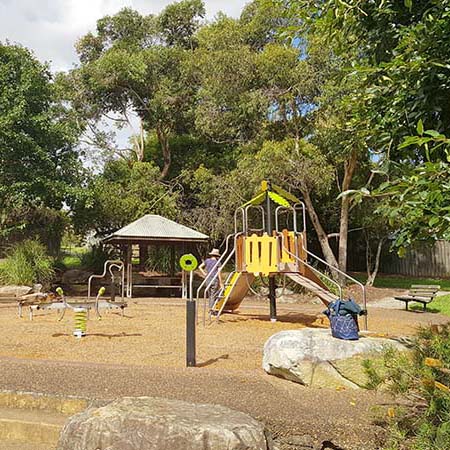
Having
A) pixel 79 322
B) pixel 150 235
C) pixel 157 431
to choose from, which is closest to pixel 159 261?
pixel 150 235

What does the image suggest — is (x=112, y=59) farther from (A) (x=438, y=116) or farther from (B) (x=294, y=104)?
(A) (x=438, y=116)

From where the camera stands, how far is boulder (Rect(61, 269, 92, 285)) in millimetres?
22508

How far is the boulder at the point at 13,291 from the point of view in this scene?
17141 mm

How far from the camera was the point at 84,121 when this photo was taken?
29.3 meters

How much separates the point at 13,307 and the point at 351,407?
12729 millimetres

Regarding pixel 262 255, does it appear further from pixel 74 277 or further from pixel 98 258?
pixel 98 258

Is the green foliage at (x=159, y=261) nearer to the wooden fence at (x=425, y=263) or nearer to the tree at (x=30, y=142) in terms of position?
the tree at (x=30, y=142)

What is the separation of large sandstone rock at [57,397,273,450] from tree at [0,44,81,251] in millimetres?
17991

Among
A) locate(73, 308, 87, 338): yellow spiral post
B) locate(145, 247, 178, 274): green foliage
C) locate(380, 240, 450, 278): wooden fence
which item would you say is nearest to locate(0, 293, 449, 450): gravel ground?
locate(73, 308, 87, 338): yellow spiral post

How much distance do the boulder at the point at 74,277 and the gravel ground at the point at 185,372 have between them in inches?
395

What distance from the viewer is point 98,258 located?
27.0 m

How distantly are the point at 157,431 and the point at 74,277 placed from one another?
20.1 m

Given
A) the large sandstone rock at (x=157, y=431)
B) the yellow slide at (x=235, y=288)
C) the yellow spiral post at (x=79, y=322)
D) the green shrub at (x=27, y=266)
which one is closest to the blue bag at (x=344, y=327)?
the large sandstone rock at (x=157, y=431)

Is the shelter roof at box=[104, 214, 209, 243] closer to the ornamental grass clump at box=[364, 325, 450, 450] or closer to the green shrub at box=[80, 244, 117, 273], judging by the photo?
the green shrub at box=[80, 244, 117, 273]
